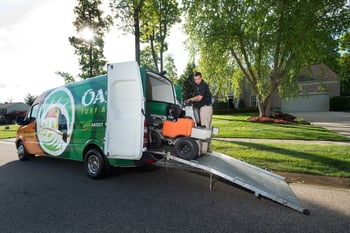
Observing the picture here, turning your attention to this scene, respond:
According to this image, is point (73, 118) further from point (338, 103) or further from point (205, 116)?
point (338, 103)

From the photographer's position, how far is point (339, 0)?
12.0 metres

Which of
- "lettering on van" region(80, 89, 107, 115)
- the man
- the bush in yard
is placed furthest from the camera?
the bush in yard

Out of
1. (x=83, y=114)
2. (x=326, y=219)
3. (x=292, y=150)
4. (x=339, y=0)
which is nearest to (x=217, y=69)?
(x=339, y=0)

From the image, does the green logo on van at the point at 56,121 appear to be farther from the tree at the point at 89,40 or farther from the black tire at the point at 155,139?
the tree at the point at 89,40

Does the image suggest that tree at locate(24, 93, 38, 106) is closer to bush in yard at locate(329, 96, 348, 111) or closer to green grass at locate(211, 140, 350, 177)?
green grass at locate(211, 140, 350, 177)

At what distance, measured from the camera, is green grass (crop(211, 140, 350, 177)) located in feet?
16.1

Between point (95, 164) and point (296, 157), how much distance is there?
5.42 meters

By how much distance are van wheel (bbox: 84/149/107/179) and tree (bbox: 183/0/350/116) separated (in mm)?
11285

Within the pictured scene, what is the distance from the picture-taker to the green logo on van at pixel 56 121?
16.9ft

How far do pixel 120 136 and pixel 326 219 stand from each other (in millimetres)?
3606

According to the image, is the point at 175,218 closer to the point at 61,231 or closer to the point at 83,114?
the point at 61,231

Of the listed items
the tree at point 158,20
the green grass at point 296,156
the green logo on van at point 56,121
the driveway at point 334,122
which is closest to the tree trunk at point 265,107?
the driveway at point 334,122

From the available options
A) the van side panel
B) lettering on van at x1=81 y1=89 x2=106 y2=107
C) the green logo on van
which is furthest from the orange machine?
the green logo on van

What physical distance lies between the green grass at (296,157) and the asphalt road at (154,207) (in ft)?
3.47
